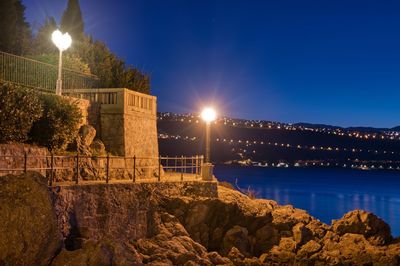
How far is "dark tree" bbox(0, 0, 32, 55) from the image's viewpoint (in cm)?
2986

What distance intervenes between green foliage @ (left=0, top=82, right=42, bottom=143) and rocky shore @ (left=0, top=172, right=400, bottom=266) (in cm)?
281

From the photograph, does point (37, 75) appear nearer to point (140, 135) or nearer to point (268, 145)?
point (140, 135)

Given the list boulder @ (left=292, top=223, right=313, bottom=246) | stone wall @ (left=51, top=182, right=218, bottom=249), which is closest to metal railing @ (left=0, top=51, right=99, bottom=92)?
stone wall @ (left=51, top=182, right=218, bottom=249)

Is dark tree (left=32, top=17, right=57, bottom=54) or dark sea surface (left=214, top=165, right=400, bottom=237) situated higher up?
dark tree (left=32, top=17, right=57, bottom=54)

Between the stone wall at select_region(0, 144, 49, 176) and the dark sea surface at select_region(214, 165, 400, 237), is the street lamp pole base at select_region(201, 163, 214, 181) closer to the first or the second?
the stone wall at select_region(0, 144, 49, 176)

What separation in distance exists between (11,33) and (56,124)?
46.8ft

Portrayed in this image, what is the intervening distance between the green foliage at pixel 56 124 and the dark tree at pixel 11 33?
12.0 metres

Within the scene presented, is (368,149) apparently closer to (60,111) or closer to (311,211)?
(311,211)

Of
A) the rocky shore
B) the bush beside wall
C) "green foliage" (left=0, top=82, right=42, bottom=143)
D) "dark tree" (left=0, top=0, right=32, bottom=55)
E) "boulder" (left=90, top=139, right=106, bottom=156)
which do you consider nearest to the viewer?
the rocky shore

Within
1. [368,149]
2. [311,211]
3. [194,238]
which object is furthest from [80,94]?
[368,149]

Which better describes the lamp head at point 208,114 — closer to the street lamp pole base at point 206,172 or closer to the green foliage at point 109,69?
the street lamp pole base at point 206,172

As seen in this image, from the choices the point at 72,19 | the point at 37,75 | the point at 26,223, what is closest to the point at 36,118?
the point at 26,223

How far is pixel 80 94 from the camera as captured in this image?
73.4 ft

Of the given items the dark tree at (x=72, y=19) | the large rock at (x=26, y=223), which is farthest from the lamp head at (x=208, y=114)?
the dark tree at (x=72, y=19)
